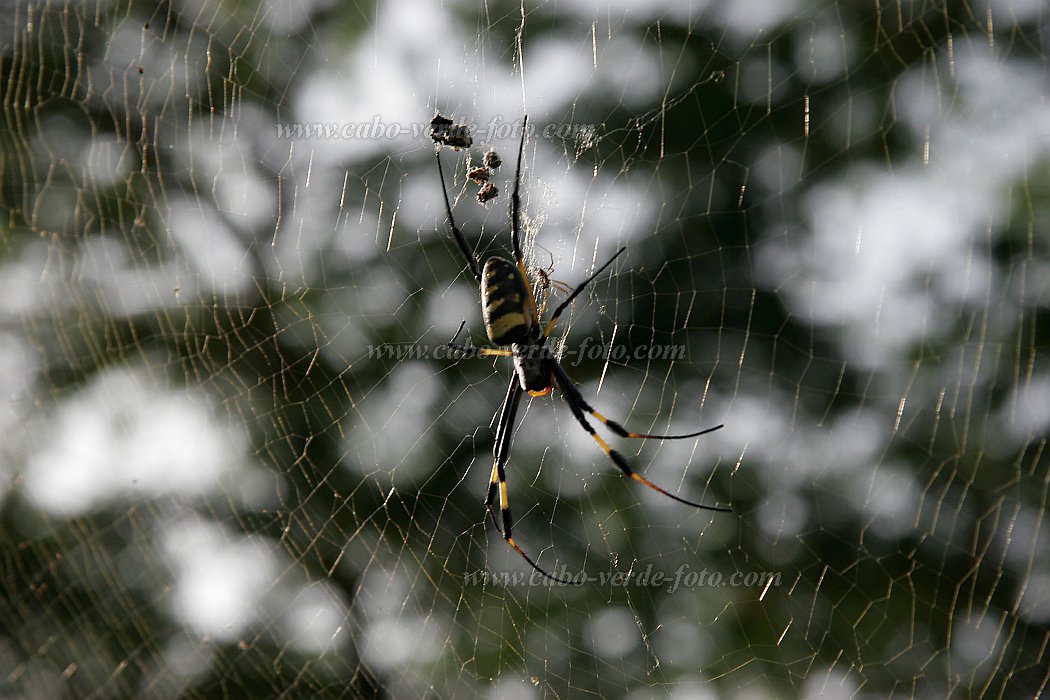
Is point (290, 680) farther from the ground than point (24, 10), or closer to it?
closer to it

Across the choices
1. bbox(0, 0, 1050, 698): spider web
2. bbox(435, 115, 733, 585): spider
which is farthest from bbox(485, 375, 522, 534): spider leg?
bbox(0, 0, 1050, 698): spider web

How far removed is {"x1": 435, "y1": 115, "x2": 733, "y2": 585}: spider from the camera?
2500mm

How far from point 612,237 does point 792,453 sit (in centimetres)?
339

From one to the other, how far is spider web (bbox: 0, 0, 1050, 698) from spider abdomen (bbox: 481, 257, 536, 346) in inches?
87.3

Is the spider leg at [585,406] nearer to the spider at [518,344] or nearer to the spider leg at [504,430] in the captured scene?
the spider at [518,344]

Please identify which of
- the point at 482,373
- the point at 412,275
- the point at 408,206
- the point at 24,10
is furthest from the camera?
the point at 412,275

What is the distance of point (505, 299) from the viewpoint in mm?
2484

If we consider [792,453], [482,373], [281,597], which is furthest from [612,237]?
[281,597]

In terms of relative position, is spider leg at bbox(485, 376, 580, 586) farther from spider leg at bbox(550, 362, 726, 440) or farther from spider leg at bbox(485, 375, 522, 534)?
spider leg at bbox(550, 362, 726, 440)

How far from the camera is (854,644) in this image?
5754 mm

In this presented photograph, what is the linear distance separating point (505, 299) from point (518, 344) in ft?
1.06

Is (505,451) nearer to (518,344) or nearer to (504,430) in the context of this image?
(504,430)

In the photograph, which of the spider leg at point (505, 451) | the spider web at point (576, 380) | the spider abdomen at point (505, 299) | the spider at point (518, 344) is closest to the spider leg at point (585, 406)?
the spider at point (518, 344)

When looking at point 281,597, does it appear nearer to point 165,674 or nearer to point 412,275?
point 165,674
